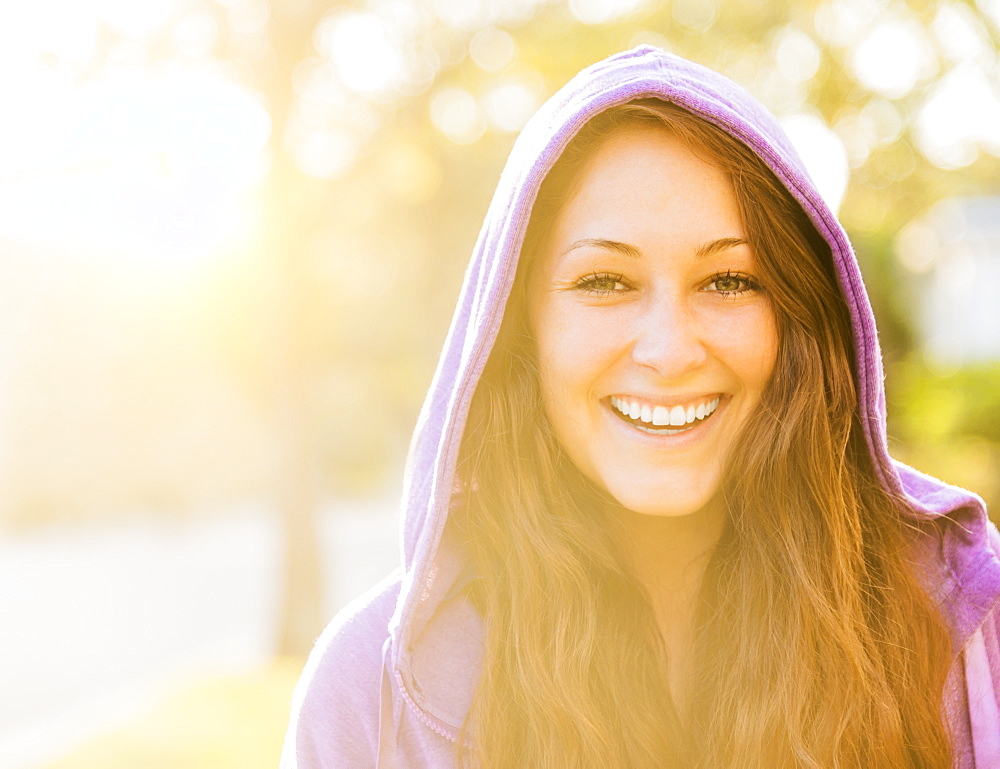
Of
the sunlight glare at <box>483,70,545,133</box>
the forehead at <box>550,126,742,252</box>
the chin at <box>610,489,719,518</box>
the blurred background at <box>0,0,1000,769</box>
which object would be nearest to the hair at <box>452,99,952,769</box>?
the forehead at <box>550,126,742,252</box>

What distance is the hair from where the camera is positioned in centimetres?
198

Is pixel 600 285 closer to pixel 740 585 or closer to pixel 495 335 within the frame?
pixel 495 335

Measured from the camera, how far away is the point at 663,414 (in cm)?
202

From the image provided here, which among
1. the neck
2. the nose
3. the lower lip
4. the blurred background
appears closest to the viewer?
the nose

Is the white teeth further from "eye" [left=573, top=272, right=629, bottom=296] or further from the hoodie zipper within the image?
the hoodie zipper

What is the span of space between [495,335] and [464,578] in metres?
0.53

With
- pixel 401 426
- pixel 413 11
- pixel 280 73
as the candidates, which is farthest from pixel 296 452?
pixel 401 426

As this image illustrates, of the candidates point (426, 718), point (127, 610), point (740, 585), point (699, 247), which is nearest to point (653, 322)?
point (699, 247)

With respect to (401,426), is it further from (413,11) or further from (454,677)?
(454,677)

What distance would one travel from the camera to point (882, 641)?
2070mm

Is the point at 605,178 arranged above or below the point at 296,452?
above

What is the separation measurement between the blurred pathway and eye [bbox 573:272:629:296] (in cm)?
505

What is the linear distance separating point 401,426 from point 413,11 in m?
13.3

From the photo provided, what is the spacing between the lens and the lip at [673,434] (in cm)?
204
